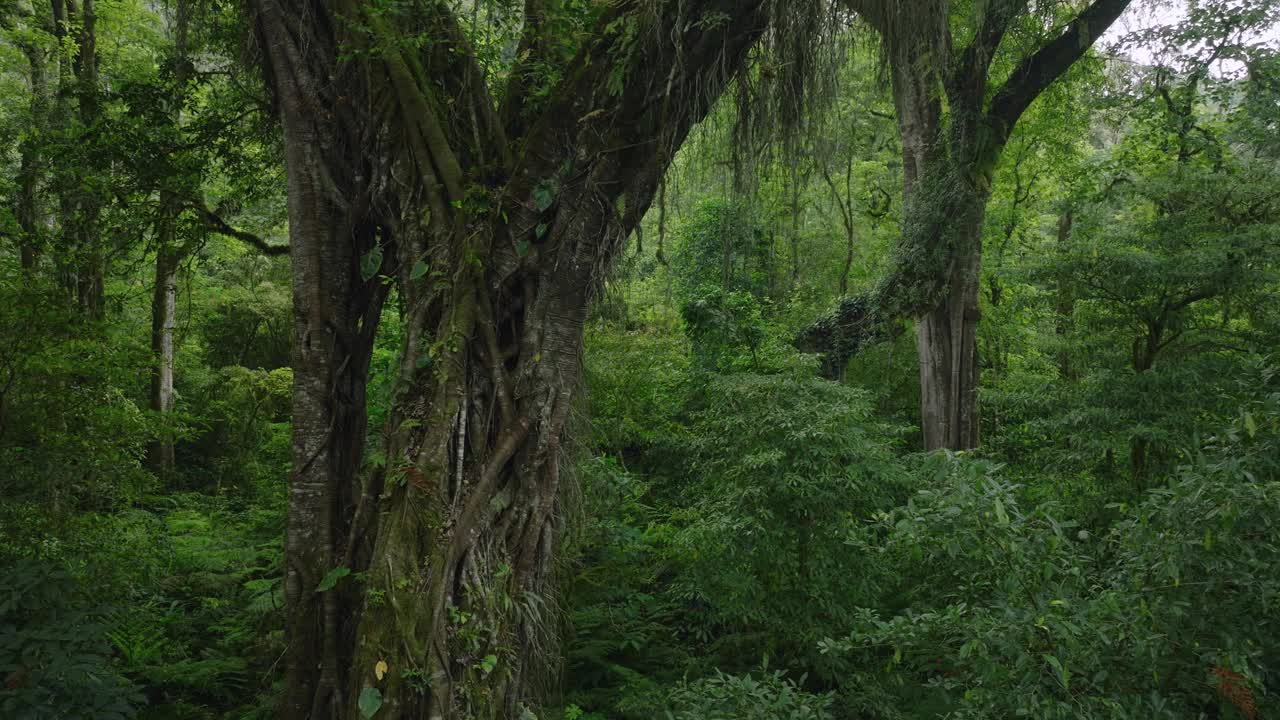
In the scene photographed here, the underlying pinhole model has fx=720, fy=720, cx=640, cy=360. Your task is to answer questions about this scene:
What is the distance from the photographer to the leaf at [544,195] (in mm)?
3531

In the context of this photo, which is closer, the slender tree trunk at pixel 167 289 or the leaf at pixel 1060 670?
the leaf at pixel 1060 670

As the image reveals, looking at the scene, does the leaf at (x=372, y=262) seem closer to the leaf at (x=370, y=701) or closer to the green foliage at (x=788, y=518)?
the leaf at (x=370, y=701)

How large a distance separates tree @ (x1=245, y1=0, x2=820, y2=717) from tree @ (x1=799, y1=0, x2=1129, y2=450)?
4.60 m

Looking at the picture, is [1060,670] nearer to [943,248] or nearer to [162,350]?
[943,248]

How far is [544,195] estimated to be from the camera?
3.54 metres

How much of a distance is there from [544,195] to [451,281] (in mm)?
618

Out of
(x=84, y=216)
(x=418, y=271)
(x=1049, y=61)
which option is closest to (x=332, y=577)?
(x=418, y=271)

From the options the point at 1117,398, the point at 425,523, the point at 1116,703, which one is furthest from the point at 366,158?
the point at 1117,398

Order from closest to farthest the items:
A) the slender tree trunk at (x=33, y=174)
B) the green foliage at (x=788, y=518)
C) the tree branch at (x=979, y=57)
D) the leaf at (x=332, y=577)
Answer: the leaf at (x=332, y=577), the green foliage at (x=788, y=518), the slender tree trunk at (x=33, y=174), the tree branch at (x=979, y=57)

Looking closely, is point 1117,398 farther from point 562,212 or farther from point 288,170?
point 288,170

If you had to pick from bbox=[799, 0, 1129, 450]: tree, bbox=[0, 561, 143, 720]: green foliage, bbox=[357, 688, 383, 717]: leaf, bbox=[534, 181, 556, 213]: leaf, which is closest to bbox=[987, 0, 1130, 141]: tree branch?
bbox=[799, 0, 1129, 450]: tree

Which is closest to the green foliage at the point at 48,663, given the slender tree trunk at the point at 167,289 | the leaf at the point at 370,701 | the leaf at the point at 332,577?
the leaf at the point at 332,577

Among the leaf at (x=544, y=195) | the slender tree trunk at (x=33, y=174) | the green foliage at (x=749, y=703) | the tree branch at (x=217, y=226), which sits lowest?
the green foliage at (x=749, y=703)

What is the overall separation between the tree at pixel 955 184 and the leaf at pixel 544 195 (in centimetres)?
498
